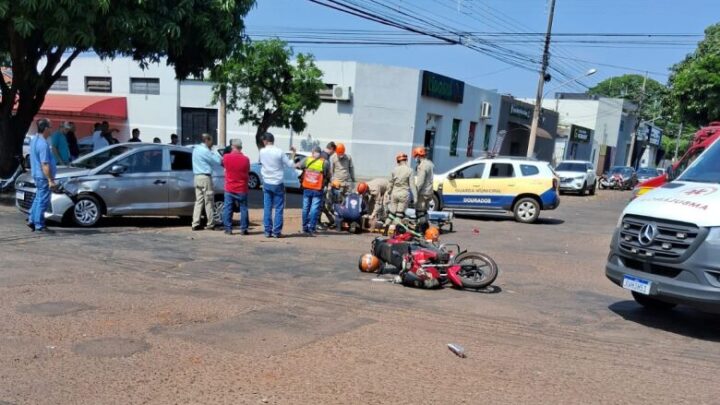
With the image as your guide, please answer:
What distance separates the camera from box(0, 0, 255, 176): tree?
1088 cm

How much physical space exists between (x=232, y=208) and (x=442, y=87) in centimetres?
2298

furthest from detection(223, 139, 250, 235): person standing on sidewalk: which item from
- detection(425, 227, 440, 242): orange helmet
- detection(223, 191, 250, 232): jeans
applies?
detection(425, 227, 440, 242): orange helmet

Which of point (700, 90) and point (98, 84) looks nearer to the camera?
point (700, 90)

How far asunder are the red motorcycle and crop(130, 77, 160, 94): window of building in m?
29.0

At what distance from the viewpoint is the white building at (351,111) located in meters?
29.2

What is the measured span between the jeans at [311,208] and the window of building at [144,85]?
25157 millimetres

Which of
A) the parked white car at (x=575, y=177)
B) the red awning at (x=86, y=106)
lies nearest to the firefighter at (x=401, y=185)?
the parked white car at (x=575, y=177)

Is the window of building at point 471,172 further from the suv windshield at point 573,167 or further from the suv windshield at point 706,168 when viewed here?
the suv windshield at point 573,167

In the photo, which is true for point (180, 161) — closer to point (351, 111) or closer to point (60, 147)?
point (60, 147)

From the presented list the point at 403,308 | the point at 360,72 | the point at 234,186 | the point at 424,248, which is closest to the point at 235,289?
the point at 403,308

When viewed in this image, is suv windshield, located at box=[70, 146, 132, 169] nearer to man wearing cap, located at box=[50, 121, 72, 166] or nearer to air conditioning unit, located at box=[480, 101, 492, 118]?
man wearing cap, located at box=[50, 121, 72, 166]

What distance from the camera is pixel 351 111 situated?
29.1m

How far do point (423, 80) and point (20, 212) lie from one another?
22.0 meters

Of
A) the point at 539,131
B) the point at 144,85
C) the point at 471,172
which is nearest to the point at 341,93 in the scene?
the point at 144,85
